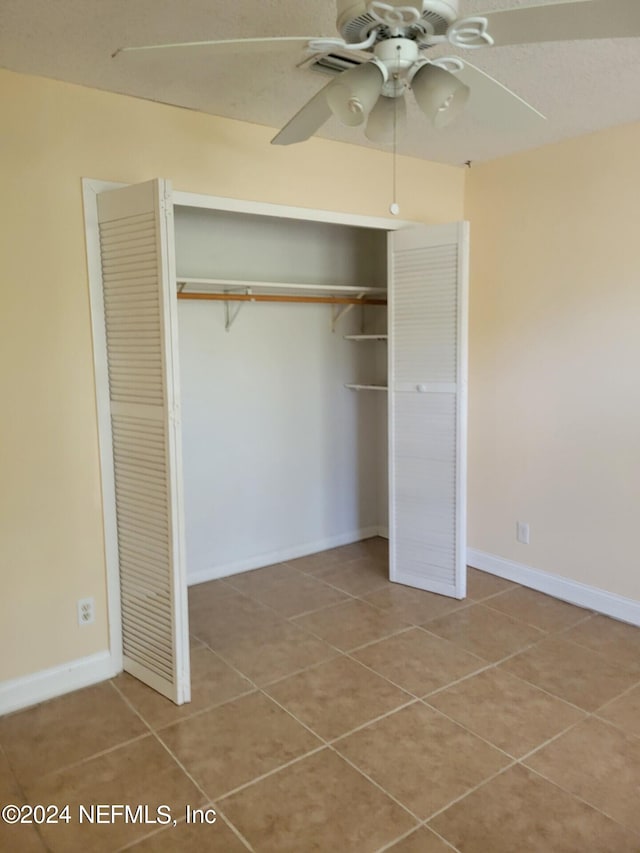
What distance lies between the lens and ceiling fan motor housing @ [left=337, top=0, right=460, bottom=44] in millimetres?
1418

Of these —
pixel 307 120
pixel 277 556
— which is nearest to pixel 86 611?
pixel 277 556

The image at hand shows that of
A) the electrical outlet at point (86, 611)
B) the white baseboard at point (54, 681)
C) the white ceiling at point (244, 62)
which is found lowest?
the white baseboard at point (54, 681)

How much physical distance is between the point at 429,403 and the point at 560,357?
75cm

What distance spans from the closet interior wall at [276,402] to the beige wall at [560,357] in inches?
34.3

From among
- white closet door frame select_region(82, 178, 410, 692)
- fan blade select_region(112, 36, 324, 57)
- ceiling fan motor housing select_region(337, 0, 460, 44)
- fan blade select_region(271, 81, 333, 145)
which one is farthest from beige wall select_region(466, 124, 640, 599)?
fan blade select_region(112, 36, 324, 57)

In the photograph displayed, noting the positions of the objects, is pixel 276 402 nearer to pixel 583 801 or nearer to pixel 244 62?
pixel 244 62

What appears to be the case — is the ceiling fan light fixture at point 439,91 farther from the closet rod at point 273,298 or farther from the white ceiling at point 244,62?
the closet rod at point 273,298

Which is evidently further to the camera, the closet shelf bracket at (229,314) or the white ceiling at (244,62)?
the closet shelf bracket at (229,314)

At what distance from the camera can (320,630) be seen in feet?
10.8

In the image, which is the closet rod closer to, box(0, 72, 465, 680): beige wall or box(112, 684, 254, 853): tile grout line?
box(0, 72, 465, 680): beige wall

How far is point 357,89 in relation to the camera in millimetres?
1675

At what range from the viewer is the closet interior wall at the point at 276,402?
382cm

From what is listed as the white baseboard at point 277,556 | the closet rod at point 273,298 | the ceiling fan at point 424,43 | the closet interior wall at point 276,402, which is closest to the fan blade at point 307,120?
the ceiling fan at point 424,43

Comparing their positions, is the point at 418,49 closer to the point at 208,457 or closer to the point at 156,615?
the point at 156,615
